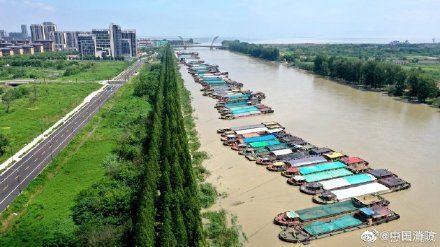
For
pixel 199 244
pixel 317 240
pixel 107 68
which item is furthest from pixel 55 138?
pixel 107 68

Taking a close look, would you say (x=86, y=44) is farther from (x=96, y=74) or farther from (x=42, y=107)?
(x=42, y=107)

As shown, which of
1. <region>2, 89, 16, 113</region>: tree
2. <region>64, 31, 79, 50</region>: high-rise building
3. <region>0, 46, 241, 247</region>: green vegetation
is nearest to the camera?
<region>0, 46, 241, 247</region>: green vegetation

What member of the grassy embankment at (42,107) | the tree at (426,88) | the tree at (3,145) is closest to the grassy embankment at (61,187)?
the tree at (3,145)

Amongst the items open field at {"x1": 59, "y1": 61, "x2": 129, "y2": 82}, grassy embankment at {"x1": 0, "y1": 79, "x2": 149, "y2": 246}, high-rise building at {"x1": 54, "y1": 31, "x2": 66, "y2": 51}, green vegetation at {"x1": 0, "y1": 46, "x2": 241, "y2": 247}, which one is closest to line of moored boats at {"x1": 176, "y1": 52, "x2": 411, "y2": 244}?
green vegetation at {"x1": 0, "y1": 46, "x2": 241, "y2": 247}

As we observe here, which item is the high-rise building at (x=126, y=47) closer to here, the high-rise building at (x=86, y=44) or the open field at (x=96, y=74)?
the high-rise building at (x=86, y=44)

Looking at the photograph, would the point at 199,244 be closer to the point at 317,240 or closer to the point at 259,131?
the point at 317,240

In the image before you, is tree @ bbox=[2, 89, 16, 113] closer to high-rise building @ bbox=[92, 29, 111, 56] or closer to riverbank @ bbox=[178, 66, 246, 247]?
riverbank @ bbox=[178, 66, 246, 247]

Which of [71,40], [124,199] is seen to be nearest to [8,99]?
[124,199]
